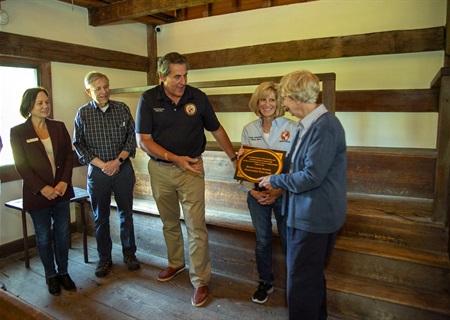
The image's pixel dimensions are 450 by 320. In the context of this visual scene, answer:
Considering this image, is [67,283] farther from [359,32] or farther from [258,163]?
[359,32]

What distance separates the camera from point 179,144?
2225mm

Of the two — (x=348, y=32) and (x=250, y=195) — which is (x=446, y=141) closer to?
(x=250, y=195)

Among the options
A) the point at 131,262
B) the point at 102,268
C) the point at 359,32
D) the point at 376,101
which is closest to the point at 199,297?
the point at 131,262

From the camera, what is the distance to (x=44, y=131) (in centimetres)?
242

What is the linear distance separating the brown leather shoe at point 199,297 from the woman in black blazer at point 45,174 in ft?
3.08

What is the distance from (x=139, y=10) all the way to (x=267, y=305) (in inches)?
115

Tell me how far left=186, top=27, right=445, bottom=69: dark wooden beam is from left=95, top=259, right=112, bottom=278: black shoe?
104 inches

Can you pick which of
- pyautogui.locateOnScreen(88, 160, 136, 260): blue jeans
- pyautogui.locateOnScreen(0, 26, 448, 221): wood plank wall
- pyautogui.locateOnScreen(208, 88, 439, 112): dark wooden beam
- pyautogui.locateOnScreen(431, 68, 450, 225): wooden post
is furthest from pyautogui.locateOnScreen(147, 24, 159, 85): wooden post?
pyautogui.locateOnScreen(431, 68, 450, 225): wooden post

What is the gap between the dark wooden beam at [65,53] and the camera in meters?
3.04

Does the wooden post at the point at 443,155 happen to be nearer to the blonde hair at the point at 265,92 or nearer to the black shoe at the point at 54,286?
the blonde hair at the point at 265,92

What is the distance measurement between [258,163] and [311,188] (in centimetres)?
44

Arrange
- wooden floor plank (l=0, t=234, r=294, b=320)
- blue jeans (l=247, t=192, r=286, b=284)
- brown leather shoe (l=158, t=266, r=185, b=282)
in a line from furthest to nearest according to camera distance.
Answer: brown leather shoe (l=158, t=266, r=185, b=282)
wooden floor plank (l=0, t=234, r=294, b=320)
blue jeans (l=247, t=192, r=286, b=284)

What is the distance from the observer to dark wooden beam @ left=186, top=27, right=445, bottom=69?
316cm

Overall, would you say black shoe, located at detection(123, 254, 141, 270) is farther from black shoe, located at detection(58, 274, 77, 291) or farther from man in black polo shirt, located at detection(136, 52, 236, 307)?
man in black polo shirt, located at detection(136, 52, 236, 307)
